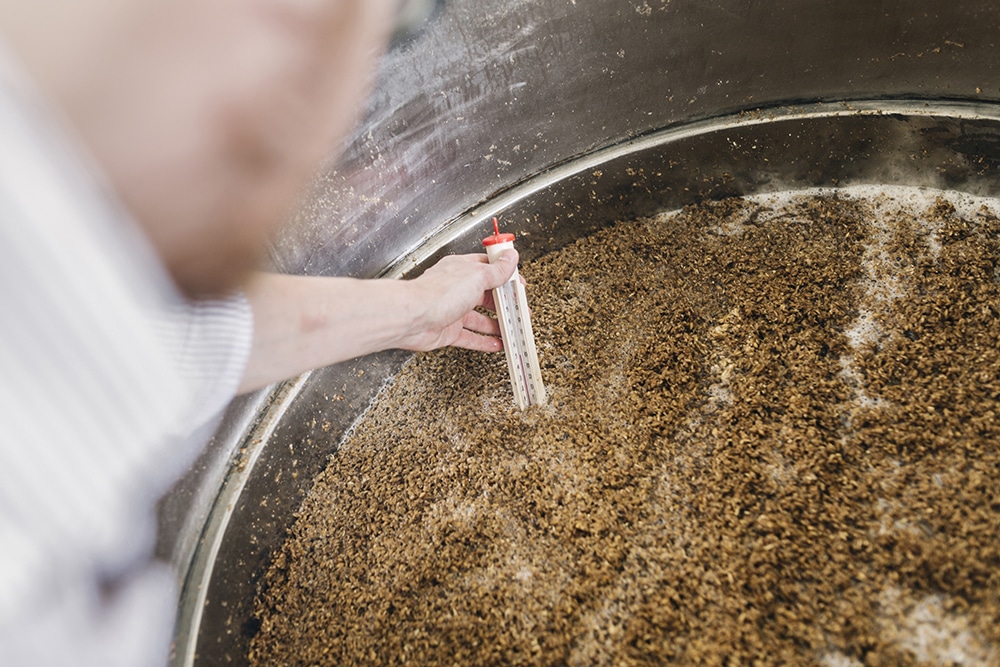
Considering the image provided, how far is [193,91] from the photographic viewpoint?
53 centimetres

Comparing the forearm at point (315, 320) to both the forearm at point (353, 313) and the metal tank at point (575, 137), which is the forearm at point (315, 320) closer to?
the forearm at point (353, 313)

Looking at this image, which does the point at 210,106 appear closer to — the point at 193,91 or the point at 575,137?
the point at 193,91

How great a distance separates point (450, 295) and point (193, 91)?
59 cm

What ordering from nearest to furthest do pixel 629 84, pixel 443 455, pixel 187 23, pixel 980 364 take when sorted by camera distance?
pixel 187 23 < pixel 980 364 < pixel 443 455 < pixel 629 84

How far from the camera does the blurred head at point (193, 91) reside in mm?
475

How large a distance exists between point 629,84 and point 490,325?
612mm

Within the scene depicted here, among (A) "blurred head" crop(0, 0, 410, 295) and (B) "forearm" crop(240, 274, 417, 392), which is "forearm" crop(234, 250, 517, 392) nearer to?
(B) "forearm" crop(240, 274, 417, 392)

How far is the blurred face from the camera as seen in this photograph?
50 cm

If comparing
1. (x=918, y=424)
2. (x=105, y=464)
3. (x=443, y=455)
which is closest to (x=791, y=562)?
(x=918, y=424)

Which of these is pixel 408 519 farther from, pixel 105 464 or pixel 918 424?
pixel 918 424

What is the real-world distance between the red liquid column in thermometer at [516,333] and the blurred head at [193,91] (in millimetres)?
534

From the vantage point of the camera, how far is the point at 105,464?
0.63 meters

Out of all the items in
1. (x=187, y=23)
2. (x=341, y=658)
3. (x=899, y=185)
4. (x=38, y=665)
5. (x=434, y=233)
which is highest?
(x=187, y=23)

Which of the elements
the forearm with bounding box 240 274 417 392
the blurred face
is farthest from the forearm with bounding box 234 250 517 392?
the blurred face
